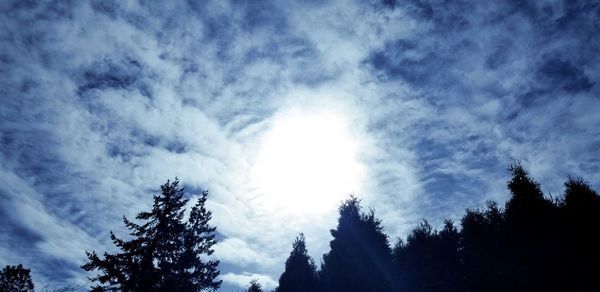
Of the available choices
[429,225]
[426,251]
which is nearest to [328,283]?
[426,251]

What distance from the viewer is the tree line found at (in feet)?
63.7

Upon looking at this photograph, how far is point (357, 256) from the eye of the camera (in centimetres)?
2534

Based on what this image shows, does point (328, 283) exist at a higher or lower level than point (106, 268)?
lower

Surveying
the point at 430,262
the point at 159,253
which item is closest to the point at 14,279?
the point at 159,253

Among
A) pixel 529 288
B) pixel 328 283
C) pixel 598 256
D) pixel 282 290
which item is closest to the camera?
pixel 598 256

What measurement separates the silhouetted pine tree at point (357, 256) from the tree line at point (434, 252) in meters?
0.07

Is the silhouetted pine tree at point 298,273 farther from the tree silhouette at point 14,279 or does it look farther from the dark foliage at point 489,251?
the tree silhouette at point 14,279

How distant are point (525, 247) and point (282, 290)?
19.2 m

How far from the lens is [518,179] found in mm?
22453

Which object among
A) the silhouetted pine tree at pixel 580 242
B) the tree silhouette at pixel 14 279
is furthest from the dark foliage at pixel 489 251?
the tree silhouette at pixel 14 279

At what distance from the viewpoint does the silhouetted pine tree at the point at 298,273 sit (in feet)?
93.1

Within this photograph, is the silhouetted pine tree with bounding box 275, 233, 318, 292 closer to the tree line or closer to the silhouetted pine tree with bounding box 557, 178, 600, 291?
the tree line

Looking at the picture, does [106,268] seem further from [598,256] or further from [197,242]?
[598,256]

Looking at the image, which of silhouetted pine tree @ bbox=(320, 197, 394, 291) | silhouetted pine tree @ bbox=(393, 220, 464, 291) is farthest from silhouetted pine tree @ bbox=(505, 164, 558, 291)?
silhouetted pine tree @ bbox=(320, 197, 394, 291)
